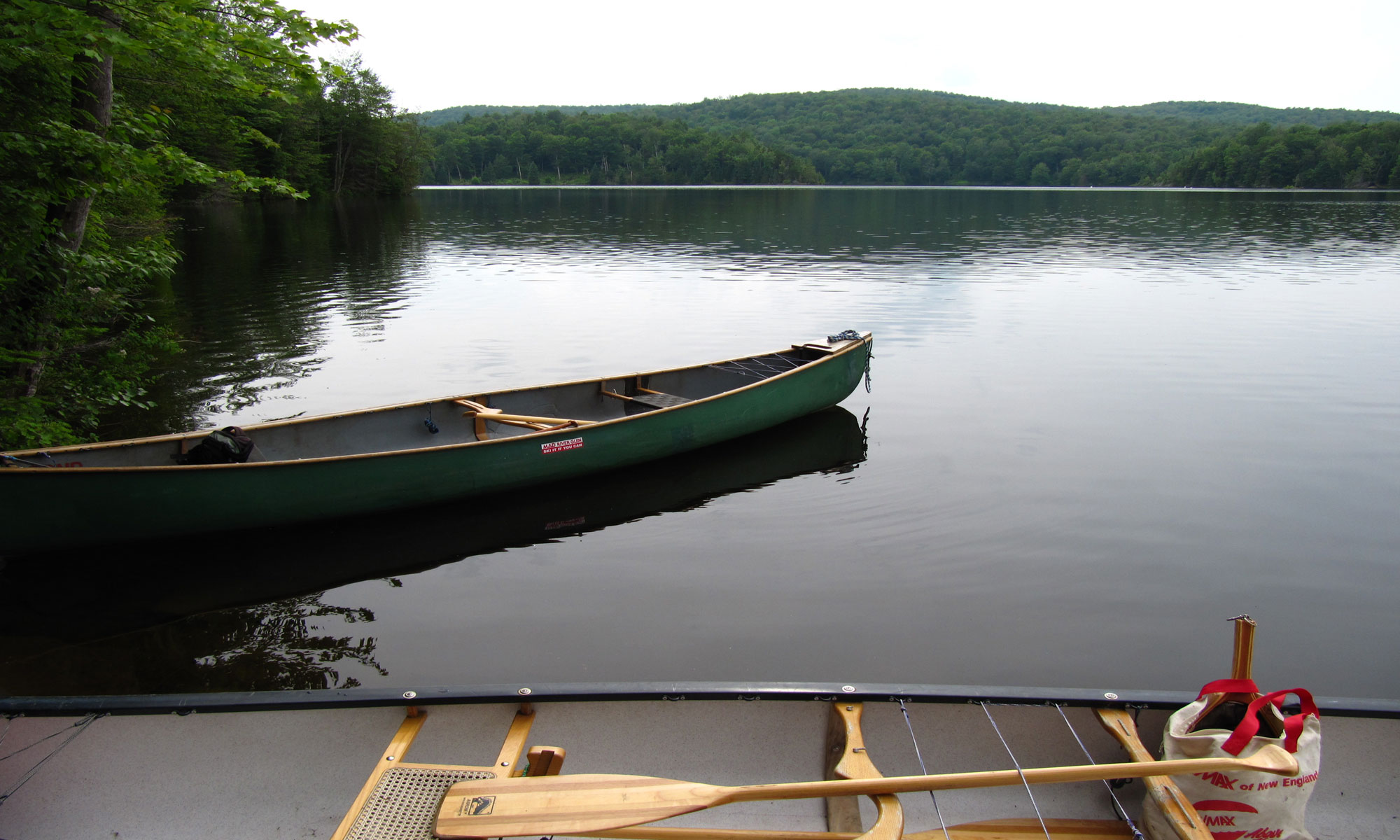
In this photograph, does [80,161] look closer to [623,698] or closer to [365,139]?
[623,698]

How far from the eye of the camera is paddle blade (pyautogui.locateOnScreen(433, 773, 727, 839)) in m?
3.19

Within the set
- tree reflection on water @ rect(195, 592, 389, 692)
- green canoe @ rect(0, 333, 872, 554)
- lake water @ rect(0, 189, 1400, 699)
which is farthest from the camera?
green canoe @ rect(0, 333, 872, 554)

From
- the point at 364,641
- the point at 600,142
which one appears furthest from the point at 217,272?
the point at 600,142

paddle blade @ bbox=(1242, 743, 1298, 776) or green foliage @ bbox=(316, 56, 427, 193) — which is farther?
green foliage @ bbox=(316, 56, 427, 193)

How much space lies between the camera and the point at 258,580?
24.7ft

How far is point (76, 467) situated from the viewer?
6.83 m

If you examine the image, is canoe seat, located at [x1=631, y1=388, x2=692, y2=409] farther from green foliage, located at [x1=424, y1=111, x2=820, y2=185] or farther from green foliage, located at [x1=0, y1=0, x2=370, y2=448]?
green foliage, located at [x1=424, y1=111, x2=820, y2=185]

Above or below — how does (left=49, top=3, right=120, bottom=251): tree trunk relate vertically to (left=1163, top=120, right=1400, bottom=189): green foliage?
below

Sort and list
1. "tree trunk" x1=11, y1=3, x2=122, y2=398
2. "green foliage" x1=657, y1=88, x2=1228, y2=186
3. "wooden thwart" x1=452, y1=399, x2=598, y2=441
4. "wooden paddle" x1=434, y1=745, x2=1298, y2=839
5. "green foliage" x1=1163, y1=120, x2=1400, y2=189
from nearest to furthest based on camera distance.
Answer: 1. "wooden paddle" x1=434, y1=745, x2=1298, y2=839
2. "tree trunk" x1=11, y1=3, x2=122, y2=398
3. "wooden thwart" x1=452, y1=399, x2=598, y2=441
4. "green foliage" x1=1163, y1=120, x2=1400, y2=189
5. "green foliage" x1=657, y1=88, x2=1228, y2=186

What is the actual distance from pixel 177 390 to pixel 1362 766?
14.7 m

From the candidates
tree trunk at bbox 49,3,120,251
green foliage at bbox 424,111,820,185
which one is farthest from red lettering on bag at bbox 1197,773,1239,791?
green foliage at bbox 424,111,820,185

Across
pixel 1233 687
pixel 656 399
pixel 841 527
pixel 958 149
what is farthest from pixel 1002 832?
pixel 958 149

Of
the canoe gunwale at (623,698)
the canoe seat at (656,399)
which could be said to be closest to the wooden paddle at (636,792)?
the canoe gunwale at (623,698)

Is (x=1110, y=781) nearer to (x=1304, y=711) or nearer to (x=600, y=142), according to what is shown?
(x=1304, y=711)
